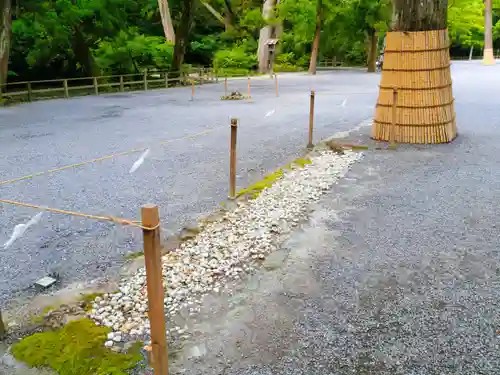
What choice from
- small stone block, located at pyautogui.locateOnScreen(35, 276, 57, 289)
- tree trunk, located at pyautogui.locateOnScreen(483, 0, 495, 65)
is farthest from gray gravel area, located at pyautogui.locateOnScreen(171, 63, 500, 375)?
tree trunk, located at pyautogui.locateOnScreen(483, 0, 495, 65)

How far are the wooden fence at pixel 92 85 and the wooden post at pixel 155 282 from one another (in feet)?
55.8

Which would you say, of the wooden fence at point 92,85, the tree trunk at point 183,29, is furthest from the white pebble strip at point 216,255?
the tree trunk at point 183,29

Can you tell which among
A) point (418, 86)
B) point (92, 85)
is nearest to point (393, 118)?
point (418, 86)

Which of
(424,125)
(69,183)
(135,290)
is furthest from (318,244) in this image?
(424,125)

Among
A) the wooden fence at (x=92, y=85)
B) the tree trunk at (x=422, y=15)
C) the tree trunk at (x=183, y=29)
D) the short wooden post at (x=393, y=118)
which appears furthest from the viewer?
the tree trunk at (x=183, y=29)

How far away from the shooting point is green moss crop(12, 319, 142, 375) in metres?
2.71

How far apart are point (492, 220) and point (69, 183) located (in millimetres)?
5528

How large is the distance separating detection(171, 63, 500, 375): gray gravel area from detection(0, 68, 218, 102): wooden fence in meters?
16.0

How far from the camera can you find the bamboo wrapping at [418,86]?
825cm

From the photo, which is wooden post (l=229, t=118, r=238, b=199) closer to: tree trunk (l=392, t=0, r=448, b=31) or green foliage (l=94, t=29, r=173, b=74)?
tree trunk (l=392, t=0, r=448, b=31)

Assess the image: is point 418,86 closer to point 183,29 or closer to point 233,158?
point 233,158

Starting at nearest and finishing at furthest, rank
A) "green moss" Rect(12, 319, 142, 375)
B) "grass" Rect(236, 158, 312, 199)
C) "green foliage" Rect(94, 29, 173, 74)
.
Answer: "green moss" Rect(12, 319, 142, 375) < "grass" Rect(236, 158, 312, 199) < "green foliage" Rect(94, 29, 173, 74)

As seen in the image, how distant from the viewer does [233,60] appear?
3456 cm

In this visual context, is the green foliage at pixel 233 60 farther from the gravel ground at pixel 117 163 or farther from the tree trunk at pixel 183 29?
the gravel ground at pixel 117 163
